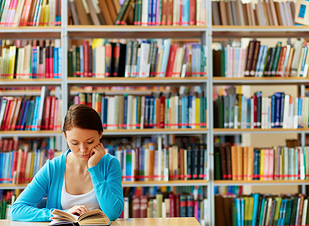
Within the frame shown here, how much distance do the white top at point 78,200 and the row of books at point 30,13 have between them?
5.04 ft

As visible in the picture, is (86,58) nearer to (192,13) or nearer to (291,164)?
(192,13)

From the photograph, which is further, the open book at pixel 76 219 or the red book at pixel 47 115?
the red book at pixel 47 115

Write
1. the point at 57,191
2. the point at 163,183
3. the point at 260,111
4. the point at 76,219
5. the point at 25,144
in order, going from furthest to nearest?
the point at 25,144, the point at 260,111, the point at 163,183, the point at 57,191, the point at 76,219

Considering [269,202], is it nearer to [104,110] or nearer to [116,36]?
[104,110]

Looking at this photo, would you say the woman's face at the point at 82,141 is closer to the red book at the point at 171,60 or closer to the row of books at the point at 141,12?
the red book at the point at 171,60

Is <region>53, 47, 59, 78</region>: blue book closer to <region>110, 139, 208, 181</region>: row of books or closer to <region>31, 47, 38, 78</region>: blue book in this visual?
<region>31, 47, 38, 78</region>: blue book

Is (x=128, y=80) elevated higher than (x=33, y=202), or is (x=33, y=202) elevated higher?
(x=128, y=80)

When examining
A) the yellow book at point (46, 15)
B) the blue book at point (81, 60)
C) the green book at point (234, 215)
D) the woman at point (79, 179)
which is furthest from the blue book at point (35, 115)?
→ the green book at point (234, 215)

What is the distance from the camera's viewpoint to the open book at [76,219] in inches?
52.0

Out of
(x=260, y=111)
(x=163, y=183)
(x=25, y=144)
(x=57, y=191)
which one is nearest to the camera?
(x=57, y=191)

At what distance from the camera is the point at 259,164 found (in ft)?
8.76

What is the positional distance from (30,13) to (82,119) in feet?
4.87

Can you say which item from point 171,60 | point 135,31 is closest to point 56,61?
point 135,31

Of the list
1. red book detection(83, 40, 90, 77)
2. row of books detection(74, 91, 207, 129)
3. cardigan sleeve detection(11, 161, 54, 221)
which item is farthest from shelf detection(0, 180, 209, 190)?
cardigan sleeve detection(11, 161, 54, 221)
